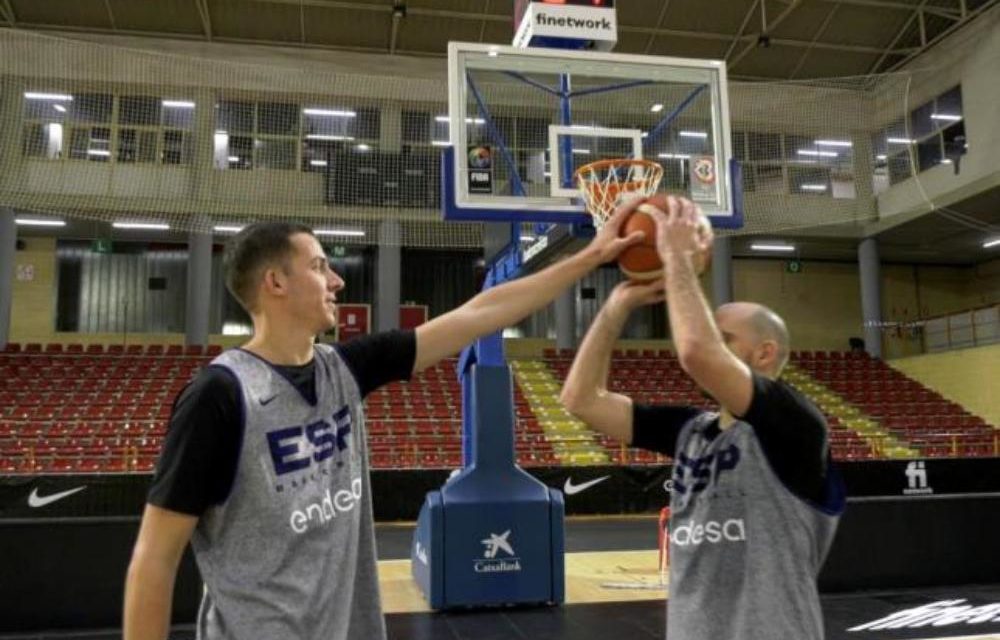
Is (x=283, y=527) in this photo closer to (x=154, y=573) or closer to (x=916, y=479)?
(x=154, y=573)

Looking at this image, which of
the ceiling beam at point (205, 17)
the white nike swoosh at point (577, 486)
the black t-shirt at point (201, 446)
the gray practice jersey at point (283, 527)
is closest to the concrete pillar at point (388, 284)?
the ceiling beam at point (205, 17)

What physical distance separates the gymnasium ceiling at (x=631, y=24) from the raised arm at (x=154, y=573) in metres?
17.0

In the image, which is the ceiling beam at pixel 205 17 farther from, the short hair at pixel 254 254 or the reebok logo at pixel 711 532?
the reebok logo at pixel 711 532

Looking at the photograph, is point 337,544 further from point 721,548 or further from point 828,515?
point 828,515

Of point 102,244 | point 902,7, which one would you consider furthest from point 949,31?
point 102,244

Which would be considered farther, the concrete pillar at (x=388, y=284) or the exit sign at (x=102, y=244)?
the exit sign at (x=102, y=244)

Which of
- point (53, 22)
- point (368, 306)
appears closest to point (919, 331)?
point (368, 306)

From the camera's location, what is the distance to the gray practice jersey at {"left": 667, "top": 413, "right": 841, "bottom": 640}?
1976 millimetres

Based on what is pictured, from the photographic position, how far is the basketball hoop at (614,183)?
525 centimetres

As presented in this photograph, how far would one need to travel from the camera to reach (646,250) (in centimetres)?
202

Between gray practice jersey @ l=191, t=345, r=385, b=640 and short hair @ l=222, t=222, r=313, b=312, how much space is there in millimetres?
166

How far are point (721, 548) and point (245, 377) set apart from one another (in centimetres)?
124

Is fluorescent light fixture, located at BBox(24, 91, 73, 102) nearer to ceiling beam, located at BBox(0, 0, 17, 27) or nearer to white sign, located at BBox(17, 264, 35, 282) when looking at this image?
ceiling beam, located at BBox(0, 0, 17, 27)

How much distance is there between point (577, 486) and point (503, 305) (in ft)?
35.9
